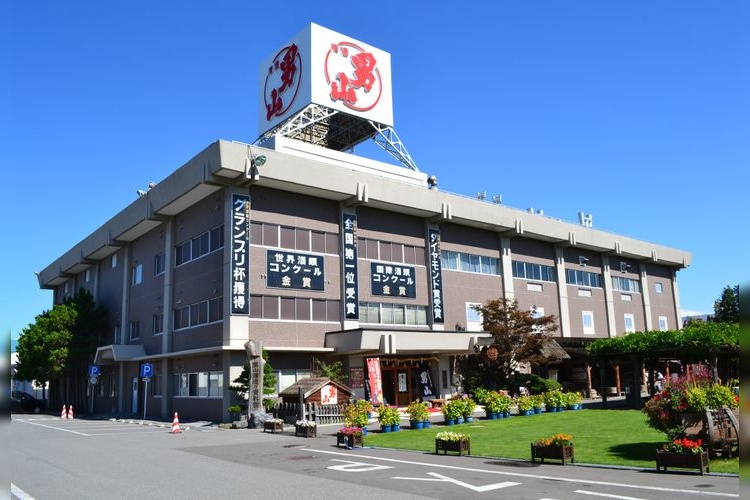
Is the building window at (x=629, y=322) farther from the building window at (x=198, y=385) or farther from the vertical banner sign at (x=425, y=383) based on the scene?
the building window at (x=198, y=385)

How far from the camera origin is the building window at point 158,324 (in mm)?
37191

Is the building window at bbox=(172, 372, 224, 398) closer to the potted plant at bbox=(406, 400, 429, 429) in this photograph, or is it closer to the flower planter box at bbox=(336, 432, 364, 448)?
the potted plant at bbox=(406, 400, 429, 429)

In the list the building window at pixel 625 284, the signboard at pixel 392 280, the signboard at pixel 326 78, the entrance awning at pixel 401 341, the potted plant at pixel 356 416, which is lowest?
the potted plant at pixel 356 416

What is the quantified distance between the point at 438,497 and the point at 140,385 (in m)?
33.5

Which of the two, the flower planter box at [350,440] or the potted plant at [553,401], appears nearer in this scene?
the flower planter box at [350,440]

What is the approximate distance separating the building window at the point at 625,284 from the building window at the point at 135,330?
3798cm

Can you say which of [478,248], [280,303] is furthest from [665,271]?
[280,303]

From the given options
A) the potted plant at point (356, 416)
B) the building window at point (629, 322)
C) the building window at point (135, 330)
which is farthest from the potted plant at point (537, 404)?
the building window at point (629, 322)

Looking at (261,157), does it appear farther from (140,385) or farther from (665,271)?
(665,271)

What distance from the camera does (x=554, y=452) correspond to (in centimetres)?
1438

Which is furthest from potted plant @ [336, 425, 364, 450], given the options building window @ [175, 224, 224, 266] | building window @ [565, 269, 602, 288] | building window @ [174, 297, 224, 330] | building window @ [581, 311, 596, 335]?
building window @ [581, 311, 596, 335]

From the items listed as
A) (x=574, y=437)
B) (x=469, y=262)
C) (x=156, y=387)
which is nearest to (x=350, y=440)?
(x=574, y=437)

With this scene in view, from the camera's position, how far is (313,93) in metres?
38.9

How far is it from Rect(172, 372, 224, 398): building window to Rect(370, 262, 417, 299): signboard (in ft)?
33.1
